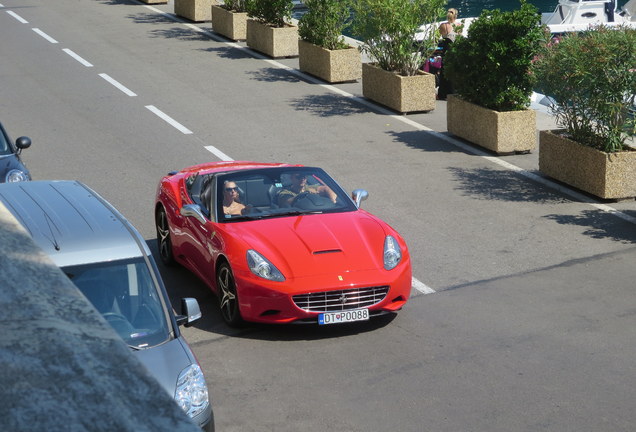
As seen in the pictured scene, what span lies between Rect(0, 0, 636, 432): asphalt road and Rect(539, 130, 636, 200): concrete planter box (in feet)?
0.71

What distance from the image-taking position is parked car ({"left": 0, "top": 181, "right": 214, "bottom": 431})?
7566 millimetres

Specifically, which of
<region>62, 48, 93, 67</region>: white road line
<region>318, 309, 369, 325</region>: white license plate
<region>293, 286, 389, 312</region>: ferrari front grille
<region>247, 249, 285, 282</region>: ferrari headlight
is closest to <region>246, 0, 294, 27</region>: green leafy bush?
<region>62, 48, 93, 67</region>: white road line

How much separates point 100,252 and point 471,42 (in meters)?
11.7

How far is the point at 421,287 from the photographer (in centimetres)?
1192

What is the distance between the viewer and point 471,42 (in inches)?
727

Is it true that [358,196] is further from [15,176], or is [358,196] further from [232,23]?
[232,23]

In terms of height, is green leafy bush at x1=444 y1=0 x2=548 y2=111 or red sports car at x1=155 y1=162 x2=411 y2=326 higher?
green leafy bush at x1=444 y1=0 x2=548 y2=111

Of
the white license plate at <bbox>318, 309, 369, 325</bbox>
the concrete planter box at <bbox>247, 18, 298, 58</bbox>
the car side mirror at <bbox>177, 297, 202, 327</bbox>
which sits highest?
the concrete planter box at <bbox>247, 18, 298, 58</bbox>

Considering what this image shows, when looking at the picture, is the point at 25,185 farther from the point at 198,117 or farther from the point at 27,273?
the point at 198,117

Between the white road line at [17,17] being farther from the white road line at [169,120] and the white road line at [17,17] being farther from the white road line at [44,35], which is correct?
the white road line at [169,120]

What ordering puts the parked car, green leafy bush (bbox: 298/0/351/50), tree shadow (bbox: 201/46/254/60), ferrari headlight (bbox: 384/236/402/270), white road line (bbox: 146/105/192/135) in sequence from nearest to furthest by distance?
the parked car < ferrari headlight (bbox: 384/236/402/270) < white road line (bbox: 146/105/192/135) < green leafy bush (bbox: 298/0/351/50) < tree shadow (bbox: 201/46/254/60)

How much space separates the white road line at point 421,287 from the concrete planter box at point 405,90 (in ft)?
30.2

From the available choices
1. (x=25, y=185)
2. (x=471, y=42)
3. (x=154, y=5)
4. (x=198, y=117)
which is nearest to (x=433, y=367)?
(x=25, y=185)

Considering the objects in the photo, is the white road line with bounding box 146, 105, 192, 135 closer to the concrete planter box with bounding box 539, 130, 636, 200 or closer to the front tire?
the concrete planter box with bounding box 539, 130, 636, 200
